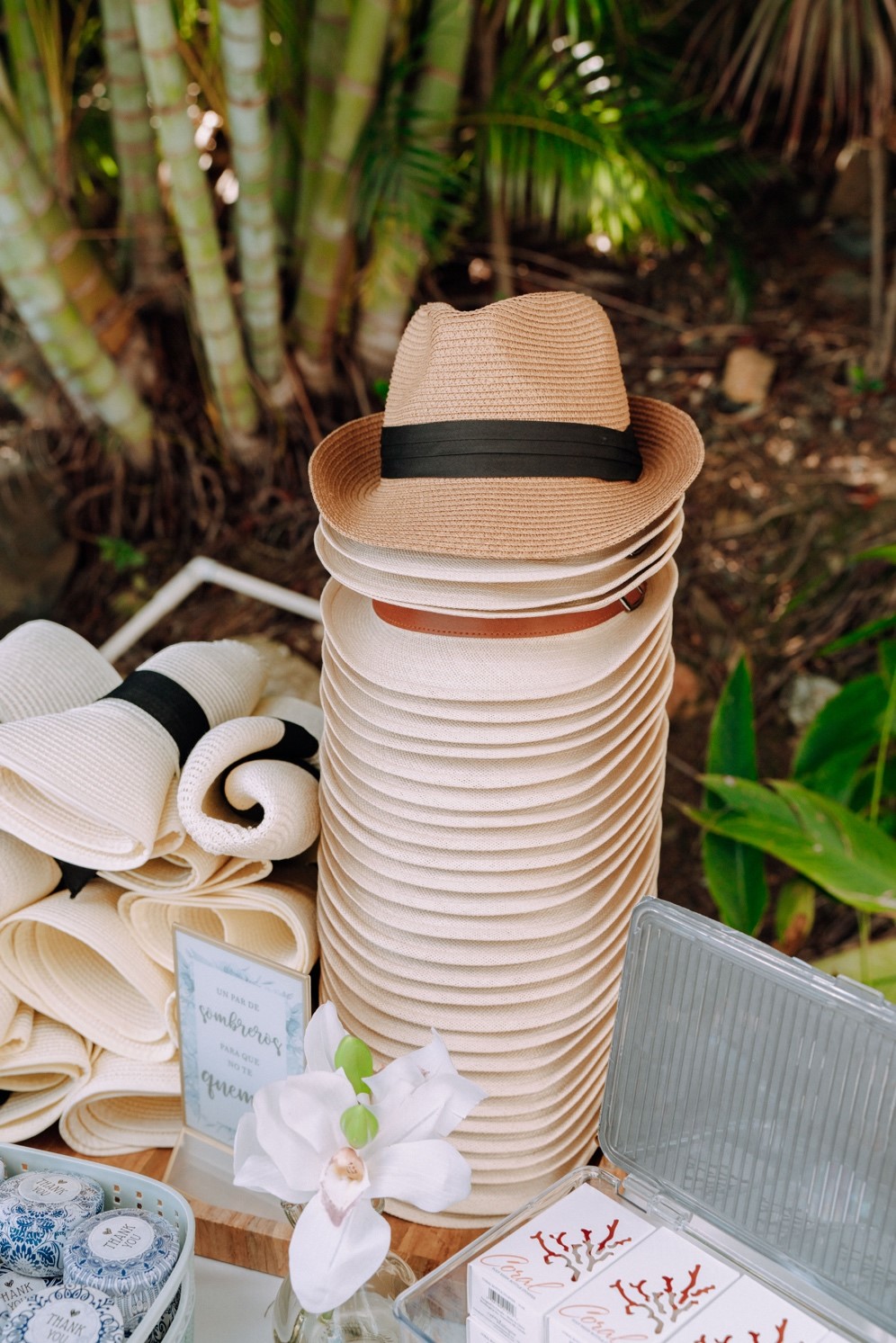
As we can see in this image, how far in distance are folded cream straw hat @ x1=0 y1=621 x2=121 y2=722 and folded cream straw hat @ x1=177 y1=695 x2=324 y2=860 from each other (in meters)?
0.18

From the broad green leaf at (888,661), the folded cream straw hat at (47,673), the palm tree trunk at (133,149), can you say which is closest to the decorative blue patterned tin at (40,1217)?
the folded cream straw hat at (47,673)

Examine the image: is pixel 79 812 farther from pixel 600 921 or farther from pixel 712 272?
pixel 712 272

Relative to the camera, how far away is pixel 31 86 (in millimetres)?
2205

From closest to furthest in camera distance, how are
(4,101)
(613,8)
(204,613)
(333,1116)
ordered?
(333,1116)
(4,101)
(613,8)
(204,613)

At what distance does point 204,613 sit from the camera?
262 centimetres

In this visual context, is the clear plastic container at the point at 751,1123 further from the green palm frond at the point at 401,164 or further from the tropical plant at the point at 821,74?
the tropical plant at the point at 821,74

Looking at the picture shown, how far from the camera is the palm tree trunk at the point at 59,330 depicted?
6.19ft

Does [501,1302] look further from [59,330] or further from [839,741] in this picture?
[59,330]

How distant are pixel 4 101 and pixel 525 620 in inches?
61.7

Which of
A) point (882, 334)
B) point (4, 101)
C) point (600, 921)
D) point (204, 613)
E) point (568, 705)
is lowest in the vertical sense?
point (204, 613)

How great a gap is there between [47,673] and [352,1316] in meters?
0.56

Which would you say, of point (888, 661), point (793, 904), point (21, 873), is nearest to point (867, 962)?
point (793, 904)

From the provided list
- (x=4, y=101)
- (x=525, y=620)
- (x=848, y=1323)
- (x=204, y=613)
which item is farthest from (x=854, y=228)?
(x=848, y=1323)

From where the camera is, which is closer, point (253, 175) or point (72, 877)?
point (72, 877)
